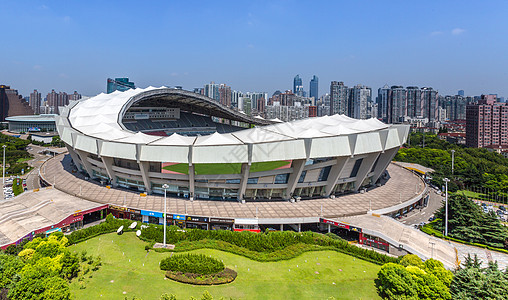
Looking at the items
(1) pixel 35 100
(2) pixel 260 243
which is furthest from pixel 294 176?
(1) pixel 35 100

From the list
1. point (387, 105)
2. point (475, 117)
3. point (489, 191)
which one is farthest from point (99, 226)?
point (387, 105)

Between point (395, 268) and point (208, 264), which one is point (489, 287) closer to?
point (395, 268)

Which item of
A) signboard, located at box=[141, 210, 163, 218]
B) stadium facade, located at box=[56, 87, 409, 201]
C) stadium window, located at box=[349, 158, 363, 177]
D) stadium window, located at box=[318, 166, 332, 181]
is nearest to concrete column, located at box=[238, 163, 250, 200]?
stadium facade, located at box=[56, 87, 409, 201]

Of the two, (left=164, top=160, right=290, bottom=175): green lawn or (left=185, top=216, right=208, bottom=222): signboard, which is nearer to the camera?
(left=185, top=216, right=208, bottom=222): signboard

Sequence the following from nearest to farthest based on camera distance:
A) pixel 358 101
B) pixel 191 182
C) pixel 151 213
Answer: pixel 151 213, pixel 191 182, pixel 358 101

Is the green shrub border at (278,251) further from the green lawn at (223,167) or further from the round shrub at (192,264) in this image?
the green lawn at (223,167)

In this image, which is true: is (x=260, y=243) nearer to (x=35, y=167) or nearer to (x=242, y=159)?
(x=242, y=159)

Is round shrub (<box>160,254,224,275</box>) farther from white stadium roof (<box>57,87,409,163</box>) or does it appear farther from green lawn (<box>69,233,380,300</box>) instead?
white stadium roof (<box>57,87,409,163</box>)
